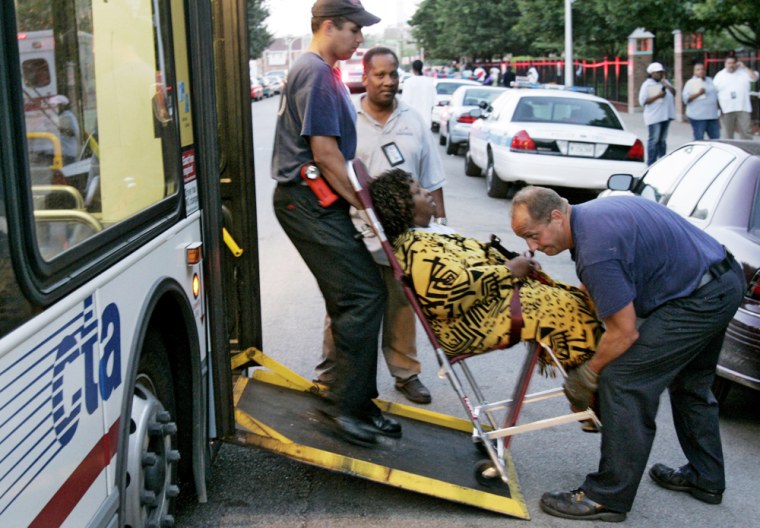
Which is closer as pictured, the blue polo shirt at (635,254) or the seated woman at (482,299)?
the blue polo shirt at (635,254)

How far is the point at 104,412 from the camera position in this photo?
3.06 m

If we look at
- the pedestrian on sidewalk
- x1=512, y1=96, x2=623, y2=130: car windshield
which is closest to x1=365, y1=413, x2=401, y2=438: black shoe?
x1=512, y1=96, x2=623, y2=130: car windshield

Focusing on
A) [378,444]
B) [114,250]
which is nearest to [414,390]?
[378,444]

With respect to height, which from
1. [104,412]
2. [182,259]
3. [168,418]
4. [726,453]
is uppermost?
[182,259]

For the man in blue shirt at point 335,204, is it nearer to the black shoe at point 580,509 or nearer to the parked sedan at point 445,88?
the black shoe at point 580,509

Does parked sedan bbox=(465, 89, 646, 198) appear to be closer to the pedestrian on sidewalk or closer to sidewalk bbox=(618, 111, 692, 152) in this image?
the pedestrian on sidewalk

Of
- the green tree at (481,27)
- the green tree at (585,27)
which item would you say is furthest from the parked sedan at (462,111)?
the green tree at (481,27)

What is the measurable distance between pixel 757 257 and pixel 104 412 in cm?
381

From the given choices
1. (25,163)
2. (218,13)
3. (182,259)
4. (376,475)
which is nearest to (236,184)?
(218,13)

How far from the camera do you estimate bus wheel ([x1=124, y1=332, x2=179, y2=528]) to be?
3543mm

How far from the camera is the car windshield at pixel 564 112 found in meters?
14.5

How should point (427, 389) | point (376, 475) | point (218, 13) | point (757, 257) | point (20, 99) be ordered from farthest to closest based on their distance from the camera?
point (427, 389)
point (757, 257)
point (218, 13)
point (376, 475)
point (20, 99)

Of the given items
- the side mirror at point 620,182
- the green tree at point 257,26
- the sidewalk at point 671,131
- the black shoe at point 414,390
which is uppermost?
the green tree at point 257,26

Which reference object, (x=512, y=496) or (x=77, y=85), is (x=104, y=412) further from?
(x=512, y=496)
